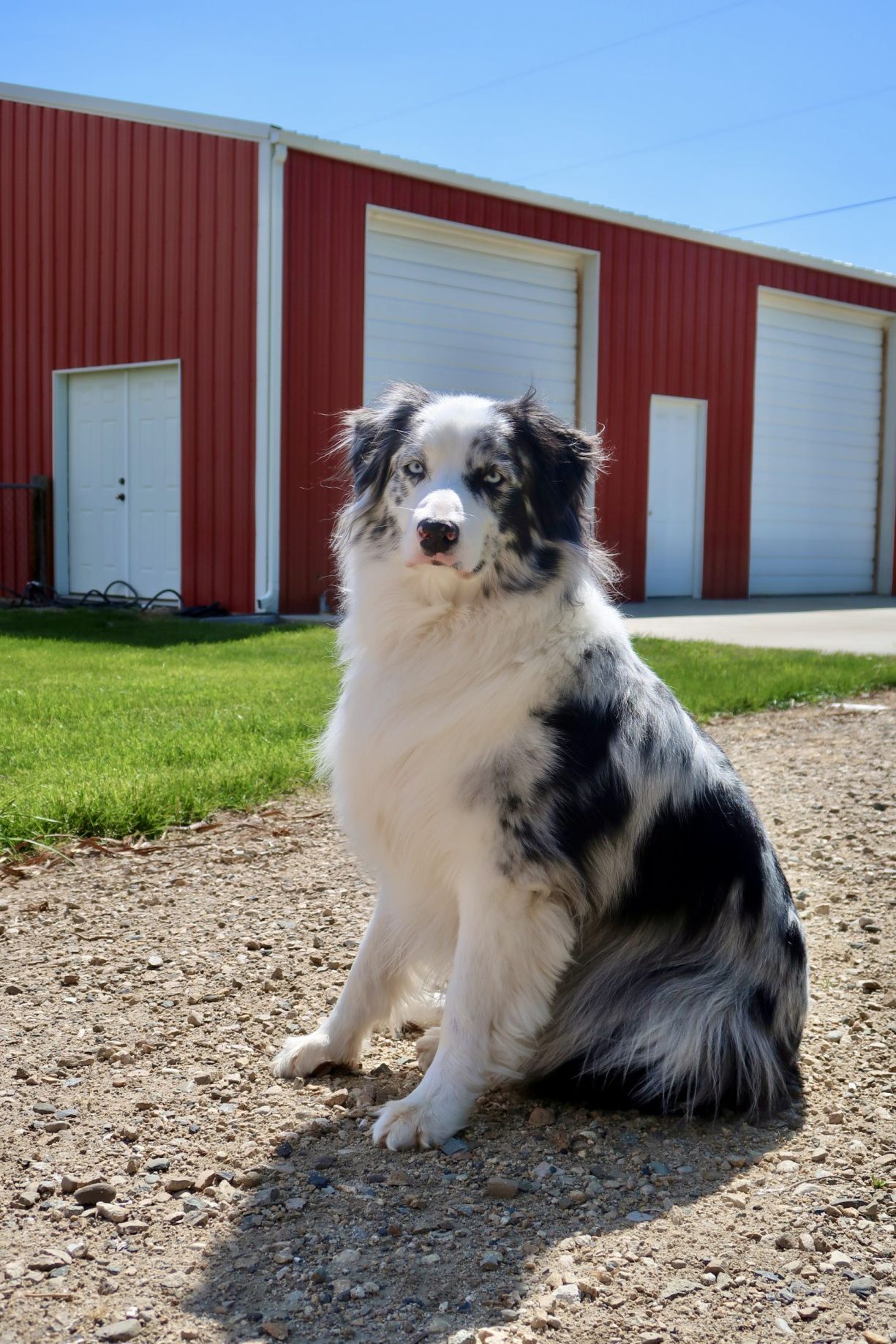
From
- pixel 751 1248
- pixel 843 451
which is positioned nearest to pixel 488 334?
pixel 843 451

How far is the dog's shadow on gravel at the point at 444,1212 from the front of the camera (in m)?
2.17

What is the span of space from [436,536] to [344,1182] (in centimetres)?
140

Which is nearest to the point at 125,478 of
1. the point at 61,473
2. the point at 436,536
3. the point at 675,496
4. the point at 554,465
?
the point at 61,473

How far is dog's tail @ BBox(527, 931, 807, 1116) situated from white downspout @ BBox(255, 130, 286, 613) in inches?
428

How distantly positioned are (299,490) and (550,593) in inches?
433

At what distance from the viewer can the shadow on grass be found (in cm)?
1140

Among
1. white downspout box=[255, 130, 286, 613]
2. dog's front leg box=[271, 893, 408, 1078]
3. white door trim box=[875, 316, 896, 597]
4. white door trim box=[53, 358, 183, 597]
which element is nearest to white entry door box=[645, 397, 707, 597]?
white door trim box=[875, 316, 896, 597]

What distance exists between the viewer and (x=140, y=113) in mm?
13930

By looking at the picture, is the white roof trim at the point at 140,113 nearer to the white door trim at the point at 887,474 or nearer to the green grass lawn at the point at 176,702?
the green grass lawn at the point at 176,702

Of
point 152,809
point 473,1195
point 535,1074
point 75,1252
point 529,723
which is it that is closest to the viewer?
point 75,1252

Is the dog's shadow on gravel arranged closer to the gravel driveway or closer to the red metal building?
the gravel driveway

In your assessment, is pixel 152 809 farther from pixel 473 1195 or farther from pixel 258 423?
pixel 258 423

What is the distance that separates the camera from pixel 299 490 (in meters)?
13.7

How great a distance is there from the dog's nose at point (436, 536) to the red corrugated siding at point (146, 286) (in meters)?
11.0
